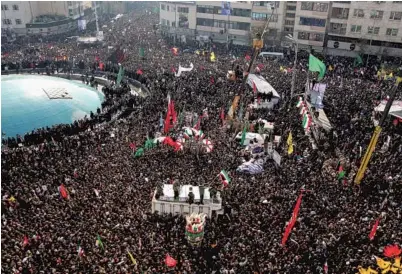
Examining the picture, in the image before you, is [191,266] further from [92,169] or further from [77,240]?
[92,169]

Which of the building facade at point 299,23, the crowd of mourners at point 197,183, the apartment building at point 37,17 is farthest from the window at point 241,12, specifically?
the apartment building at point 37,17

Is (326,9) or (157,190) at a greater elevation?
(326,9)

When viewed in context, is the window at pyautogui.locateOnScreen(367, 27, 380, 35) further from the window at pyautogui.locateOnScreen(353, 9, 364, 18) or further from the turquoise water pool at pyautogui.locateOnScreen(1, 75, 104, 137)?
the turquoise water pool at pyautogui.locateOnScreen(1, 75, 104, 137)

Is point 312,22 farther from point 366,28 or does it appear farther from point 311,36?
point 366,28

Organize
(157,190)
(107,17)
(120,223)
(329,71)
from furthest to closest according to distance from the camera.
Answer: (107,17) < (329,71) < (157,190) < (120,223)

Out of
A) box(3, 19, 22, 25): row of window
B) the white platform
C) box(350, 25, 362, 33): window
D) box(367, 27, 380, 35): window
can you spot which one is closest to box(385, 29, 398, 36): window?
box(367, 27, 380, 35): window

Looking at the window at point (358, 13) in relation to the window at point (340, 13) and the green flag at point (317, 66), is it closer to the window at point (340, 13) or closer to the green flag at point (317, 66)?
the window at point (340, 13)

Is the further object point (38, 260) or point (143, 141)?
point (143, 141)

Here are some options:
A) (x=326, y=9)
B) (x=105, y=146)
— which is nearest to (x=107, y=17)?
(x=326, y=9)
